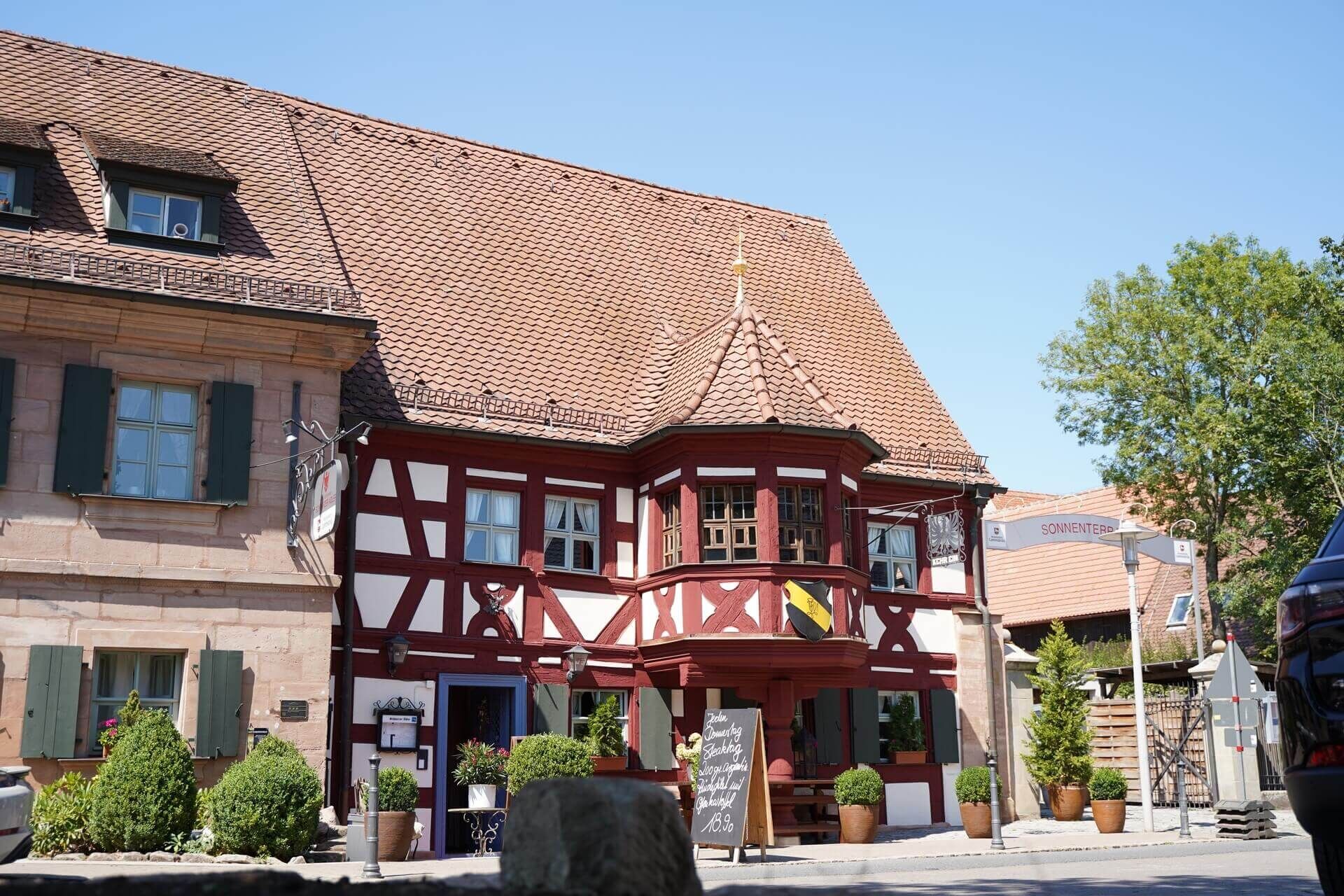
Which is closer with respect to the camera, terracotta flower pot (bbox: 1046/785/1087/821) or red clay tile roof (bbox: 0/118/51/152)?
red clay tile roof (bbox: 0/118/51/152)

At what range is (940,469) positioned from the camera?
23531 millimetres

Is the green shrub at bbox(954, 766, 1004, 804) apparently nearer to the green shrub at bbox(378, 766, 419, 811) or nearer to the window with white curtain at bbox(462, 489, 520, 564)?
the window with white curtain at bbox(462, 489, 520, 564)

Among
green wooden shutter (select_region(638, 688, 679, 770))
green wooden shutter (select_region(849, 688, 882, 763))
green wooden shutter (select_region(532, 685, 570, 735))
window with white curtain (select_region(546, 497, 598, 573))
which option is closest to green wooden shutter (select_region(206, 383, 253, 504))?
window with white curtain (select_region(546, 497, 598, 573))

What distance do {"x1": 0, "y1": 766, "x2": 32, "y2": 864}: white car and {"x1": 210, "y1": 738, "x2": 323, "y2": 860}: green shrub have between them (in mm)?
3380

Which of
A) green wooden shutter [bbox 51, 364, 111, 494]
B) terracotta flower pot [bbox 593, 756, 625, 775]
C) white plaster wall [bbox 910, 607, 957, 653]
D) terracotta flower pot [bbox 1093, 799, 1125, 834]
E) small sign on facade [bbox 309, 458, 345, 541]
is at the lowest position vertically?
terracotta flower pot [bbox 1093, 799, 1125, 834]

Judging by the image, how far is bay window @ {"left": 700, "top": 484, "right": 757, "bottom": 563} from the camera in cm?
1970

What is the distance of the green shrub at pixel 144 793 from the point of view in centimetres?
1398

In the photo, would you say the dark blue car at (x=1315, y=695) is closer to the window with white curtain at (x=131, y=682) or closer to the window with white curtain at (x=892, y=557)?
the window with white curtain at (x=131, y=682)

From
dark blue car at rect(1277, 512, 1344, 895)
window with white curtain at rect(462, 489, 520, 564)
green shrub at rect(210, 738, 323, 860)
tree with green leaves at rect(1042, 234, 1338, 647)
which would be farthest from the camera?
tree with green leaves at rect(1042, 234, 1338, 647)

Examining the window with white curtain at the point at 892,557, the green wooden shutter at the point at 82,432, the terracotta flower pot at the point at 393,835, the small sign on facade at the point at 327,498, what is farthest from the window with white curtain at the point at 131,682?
the window with white curtain at the point at 892,557

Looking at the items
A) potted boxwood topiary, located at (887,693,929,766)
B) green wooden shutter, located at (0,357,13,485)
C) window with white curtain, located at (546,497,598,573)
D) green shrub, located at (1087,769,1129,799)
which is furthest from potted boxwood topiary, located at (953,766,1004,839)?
green wooden shutter, located at (0,357,13,485)

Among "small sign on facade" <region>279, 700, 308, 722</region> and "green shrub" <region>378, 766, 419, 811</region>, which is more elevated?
"small sign on facade" <region>279, 700, 308, 722</region>

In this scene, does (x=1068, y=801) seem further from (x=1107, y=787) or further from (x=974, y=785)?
(x=974, y=785)

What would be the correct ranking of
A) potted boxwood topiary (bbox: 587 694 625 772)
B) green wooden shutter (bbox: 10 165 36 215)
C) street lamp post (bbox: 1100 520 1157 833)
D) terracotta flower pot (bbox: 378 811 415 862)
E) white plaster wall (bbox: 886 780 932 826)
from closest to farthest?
terracotta flower pot (bbox: 378 811 415 862) < green wooden shutter (bbox: 10 165 36 215) < street lamp post (bbox: 1100 520 1157 833) < potted boxwood topiary (bbox: 587 694 625 772) < white plaster wall (bbox: 886 780 932 826)
